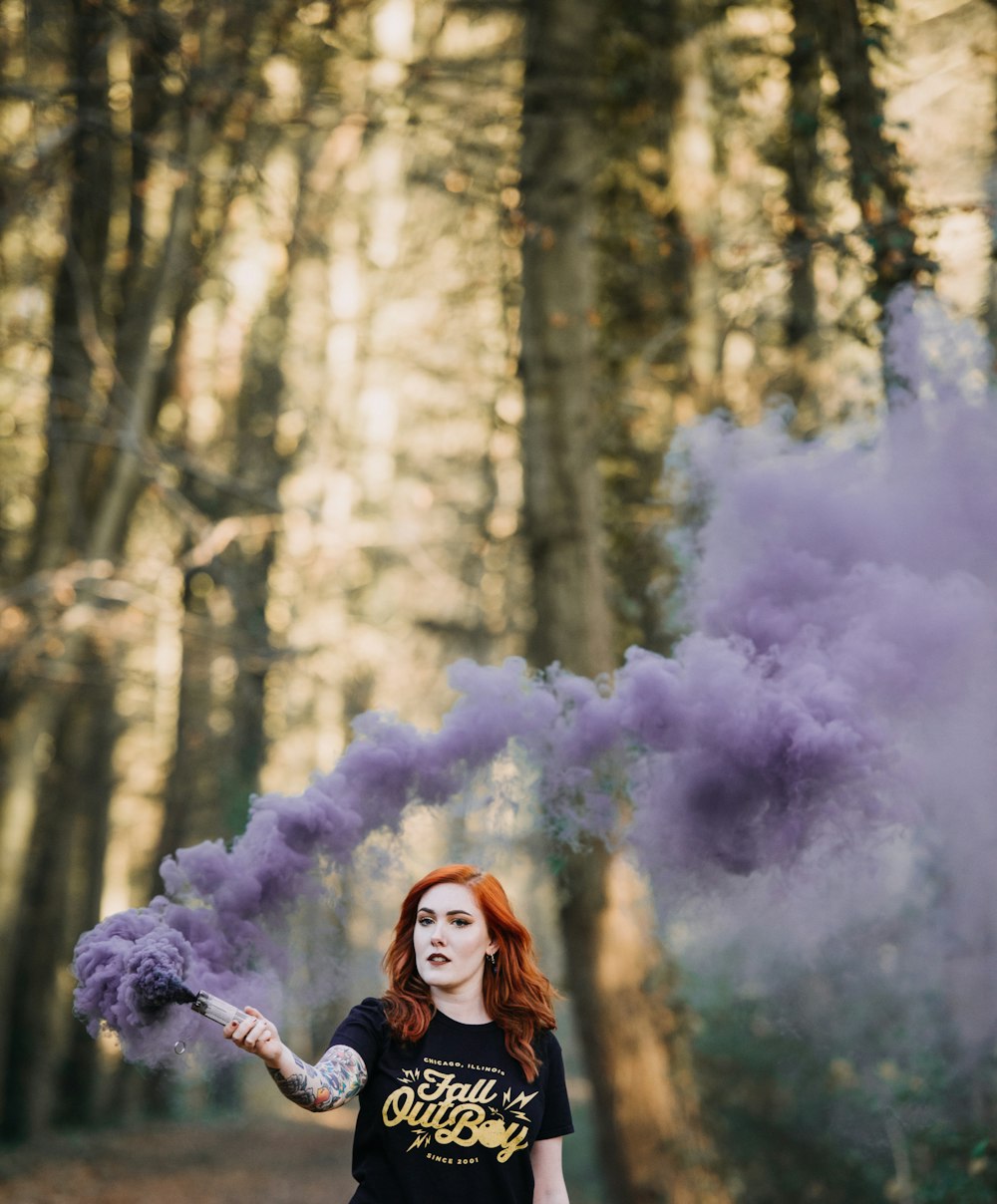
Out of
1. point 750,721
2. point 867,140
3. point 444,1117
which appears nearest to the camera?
point 444,1117

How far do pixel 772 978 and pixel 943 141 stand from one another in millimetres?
7930

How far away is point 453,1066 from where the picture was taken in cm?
287

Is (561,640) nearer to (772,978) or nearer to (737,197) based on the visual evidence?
(772,978)

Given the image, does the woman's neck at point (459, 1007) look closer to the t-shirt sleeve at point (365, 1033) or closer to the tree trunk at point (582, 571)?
the t-shirt sleeve at point (365, 1033)

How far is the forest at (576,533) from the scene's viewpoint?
153 inches

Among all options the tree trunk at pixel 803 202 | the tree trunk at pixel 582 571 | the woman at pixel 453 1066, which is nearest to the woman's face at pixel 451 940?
the woman at pixel 453 1066

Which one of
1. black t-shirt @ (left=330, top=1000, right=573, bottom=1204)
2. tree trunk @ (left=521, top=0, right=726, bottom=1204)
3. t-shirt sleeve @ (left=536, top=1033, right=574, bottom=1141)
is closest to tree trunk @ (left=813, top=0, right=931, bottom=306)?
tree trunk @ (left=521, top=0, right=726, bottom=1204)

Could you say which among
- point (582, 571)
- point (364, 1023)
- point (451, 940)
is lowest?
point (364, 1023)

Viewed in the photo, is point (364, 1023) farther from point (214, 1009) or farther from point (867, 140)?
point (867, 140)

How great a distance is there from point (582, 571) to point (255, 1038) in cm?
532

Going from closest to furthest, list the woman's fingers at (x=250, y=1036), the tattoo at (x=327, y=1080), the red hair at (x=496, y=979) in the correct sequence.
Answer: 1. the woman's fingers at (x=250, y=1036)
2. the tattoo at (x=327, y=1080)
3. the red hair at (x=496, y=979)

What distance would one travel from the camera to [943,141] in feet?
38.3

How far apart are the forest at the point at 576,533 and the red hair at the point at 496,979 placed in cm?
49

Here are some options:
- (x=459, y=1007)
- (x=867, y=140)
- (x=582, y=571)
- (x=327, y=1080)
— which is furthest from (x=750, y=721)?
(x=582, y=571)
